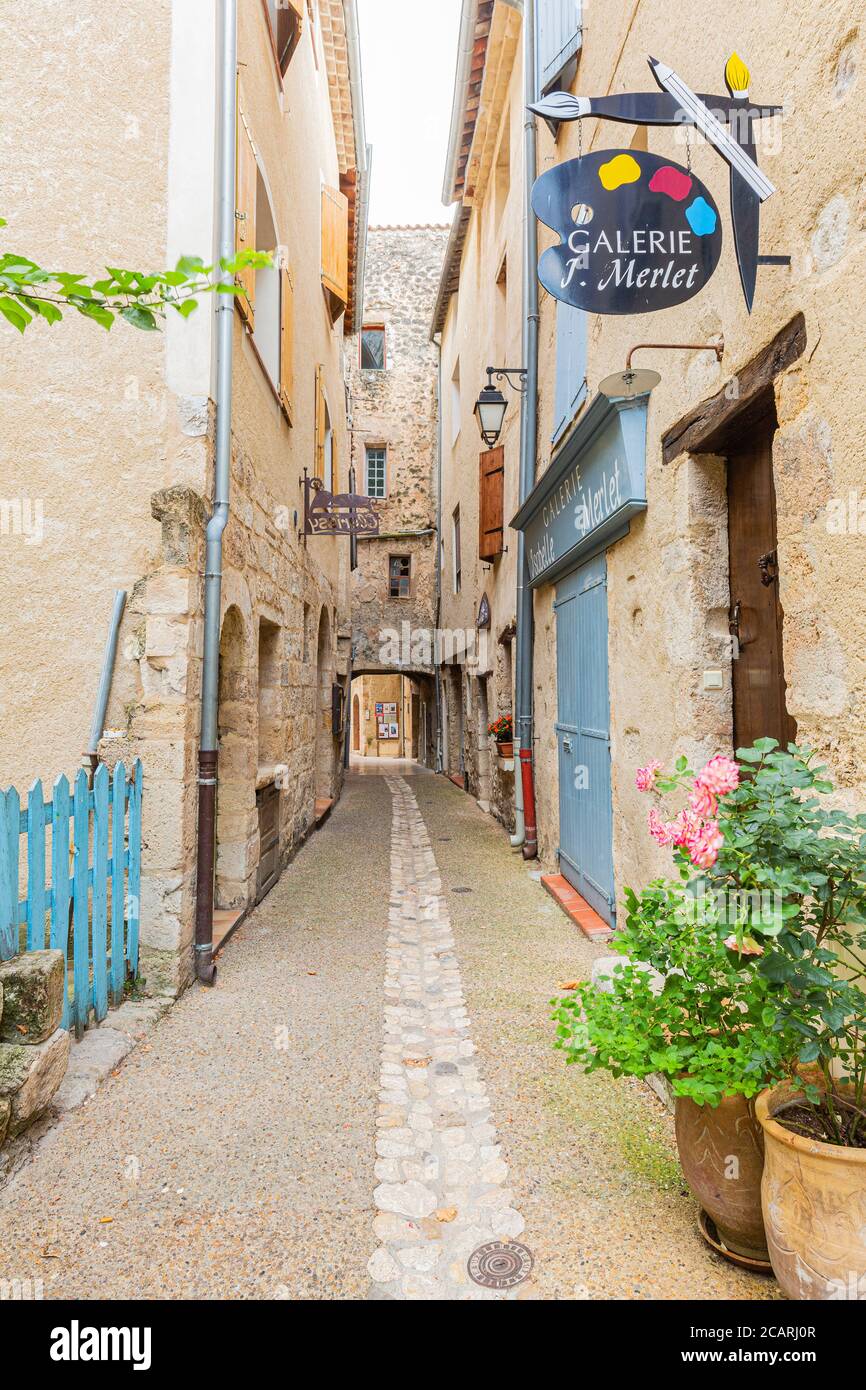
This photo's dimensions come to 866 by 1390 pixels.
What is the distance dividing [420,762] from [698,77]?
20130 mm

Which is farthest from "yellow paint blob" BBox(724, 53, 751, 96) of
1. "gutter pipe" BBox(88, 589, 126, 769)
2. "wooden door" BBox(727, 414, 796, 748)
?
"gutter pipe" BBox(88, 589, 126, 769)

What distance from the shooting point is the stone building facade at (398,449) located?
17344 mm

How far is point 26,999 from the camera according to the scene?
2428 millimetres

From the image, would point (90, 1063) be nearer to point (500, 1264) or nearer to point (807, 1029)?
point (500, 1264)

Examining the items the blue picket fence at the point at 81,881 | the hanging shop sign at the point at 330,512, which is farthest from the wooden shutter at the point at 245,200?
the blue picket fence at the point at 81,881

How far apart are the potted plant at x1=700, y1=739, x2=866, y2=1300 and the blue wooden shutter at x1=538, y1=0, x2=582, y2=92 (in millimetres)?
5707

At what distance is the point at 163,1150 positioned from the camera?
2.37 m

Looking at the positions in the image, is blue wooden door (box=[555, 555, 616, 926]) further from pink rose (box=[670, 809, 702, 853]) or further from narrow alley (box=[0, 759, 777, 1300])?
pink rose (box=[670, 809, 702, 853])

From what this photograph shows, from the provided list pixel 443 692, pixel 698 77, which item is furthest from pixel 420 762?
pixel 698 77

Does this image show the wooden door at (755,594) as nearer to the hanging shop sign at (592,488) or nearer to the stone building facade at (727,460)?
the stone building facade at (727,460)

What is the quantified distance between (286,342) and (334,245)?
161 inches

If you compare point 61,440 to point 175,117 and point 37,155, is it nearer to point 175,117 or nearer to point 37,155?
point 37,155

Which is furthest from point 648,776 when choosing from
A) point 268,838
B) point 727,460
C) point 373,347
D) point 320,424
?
point 373,347

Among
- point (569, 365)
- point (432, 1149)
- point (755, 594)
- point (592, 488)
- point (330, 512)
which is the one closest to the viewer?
point (432, 1149)
